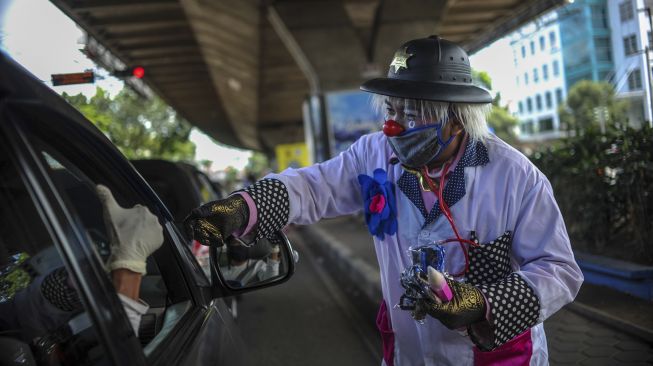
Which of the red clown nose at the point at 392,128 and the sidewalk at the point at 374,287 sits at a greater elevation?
the red clown nose at the point at 392,128

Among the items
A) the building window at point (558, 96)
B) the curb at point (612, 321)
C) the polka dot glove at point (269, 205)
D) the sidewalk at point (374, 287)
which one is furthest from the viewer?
the building window at point (558, 96)

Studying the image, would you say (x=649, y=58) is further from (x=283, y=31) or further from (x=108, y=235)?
(x=283, y=31)

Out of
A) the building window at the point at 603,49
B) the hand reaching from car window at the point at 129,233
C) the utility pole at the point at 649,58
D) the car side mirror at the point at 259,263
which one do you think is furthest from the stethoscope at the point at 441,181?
the building window at the point at 603,49

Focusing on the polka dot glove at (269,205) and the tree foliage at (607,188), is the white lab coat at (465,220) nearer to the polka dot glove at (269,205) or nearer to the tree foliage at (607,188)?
the polka dot glove at (269,205)

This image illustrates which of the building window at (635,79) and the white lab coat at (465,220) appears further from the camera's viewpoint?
the building window at (635,79)

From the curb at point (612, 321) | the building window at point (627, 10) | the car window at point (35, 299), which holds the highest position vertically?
the building window at point (627, 10)

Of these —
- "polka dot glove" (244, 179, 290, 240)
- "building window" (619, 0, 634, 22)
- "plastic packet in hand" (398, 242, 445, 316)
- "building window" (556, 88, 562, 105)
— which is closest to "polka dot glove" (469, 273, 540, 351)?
"plastic packet in hand" (398, 242, 445, 316)

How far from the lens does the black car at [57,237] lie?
1.11 m

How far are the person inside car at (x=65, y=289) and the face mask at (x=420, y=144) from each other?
0.84m

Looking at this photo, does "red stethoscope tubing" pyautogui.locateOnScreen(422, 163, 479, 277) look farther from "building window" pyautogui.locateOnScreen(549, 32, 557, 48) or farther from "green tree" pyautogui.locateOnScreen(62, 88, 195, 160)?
"building window" pyautogui.locateOnScreen(549, 32, 557, 48)

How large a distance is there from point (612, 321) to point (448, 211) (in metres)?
2.22

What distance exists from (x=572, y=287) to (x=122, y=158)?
1378 millimetres

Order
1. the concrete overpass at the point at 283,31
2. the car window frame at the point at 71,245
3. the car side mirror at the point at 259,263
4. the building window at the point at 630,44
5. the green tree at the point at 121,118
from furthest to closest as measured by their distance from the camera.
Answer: the concrete overpass at the point at 283,31
the building window at the point at 630,44
the green tree at the point at 121,118
the car side mirror at the point at 259,263
the car window frame at the point at 71,245

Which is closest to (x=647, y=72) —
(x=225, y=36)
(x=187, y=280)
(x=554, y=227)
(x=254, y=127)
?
(x=554, y=227)
